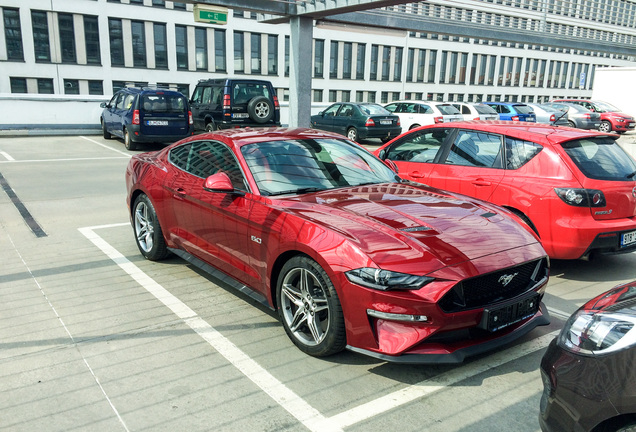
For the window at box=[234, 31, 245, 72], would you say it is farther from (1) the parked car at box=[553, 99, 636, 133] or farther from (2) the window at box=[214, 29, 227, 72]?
(1) the parked car at box=[553, 99, 636, 133]

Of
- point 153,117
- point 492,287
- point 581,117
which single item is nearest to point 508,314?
point 492,287

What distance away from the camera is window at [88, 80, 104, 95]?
35344 mm

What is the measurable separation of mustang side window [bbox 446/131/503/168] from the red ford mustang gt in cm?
150

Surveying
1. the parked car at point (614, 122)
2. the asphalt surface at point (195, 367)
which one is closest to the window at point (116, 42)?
the parked car at point (614, 122)

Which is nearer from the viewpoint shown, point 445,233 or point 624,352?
point 624,352

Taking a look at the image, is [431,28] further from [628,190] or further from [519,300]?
[519,300]

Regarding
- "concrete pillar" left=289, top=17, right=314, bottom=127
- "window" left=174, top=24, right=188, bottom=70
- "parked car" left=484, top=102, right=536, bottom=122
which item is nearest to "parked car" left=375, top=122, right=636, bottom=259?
"concrete pillar" left=289, top=17, right=314, bottom=127

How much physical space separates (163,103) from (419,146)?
35.4 feet

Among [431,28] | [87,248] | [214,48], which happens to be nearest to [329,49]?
[214,48]

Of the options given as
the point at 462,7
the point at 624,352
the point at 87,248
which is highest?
the point at 462,7

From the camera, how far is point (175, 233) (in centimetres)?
544

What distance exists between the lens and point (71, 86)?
34.9 meters

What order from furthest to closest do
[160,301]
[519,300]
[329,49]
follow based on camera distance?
[329,49]
[160,301]
[519,300]

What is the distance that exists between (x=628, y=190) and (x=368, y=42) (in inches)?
1657
